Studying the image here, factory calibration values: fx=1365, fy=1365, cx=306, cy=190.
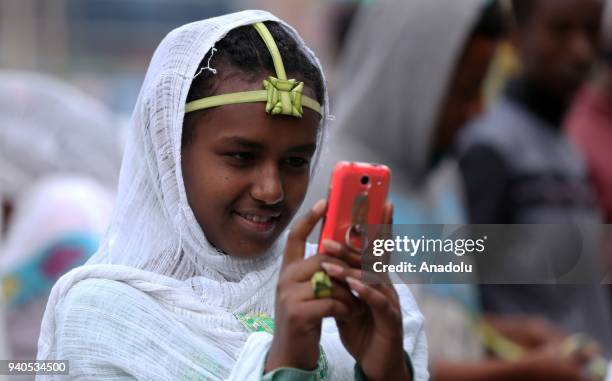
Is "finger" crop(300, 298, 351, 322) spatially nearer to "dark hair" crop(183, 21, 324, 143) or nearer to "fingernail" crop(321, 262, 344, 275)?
"fingernail" crop(321, 262, 344, 275)

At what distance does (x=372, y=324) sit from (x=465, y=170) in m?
2.47

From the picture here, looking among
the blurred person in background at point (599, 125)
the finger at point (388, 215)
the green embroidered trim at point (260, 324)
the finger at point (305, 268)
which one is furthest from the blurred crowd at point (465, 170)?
the finger at point (305, 268)

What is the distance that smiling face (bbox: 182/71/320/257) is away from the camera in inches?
91.3

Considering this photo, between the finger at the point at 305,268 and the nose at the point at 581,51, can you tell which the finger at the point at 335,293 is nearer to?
the finger at the point at 305,268

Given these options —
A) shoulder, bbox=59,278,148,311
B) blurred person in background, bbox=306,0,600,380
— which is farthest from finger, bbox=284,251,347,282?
blurred person in background, bbox=306,0,600,380

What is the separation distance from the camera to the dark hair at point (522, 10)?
5.09 meters

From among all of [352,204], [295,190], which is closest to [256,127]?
[295,190]

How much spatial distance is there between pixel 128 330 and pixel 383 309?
0.47 m

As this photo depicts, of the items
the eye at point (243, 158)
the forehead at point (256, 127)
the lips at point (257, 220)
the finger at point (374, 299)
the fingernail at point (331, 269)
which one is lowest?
the finger at point (374, 299)

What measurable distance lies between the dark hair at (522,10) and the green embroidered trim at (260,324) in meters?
2.94

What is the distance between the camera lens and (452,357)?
4.17 meters

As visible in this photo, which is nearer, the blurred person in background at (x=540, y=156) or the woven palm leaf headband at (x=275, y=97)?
the woven palm leaf headband at (x=275, y=97)

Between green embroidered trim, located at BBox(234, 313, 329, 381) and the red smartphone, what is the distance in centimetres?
29

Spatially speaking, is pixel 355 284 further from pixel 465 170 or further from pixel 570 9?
pixel 570 9
